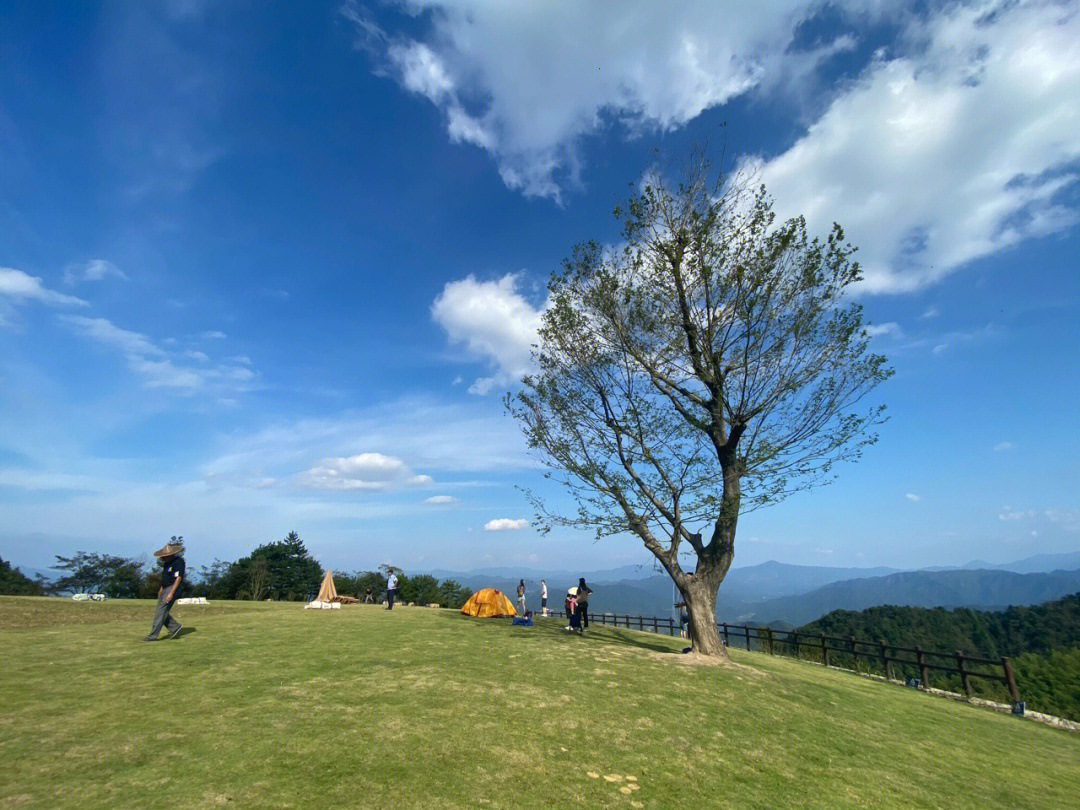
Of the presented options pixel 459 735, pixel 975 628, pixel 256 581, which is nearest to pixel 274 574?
pixel 256 581

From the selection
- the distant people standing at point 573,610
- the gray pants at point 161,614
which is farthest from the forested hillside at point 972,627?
the gray pants at point 161,614

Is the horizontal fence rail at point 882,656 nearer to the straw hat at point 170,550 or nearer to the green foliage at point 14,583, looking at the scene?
the straw hat at point 170,550

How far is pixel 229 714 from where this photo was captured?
21.8 feet

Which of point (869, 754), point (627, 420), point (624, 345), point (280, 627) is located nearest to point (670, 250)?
point (624, 345)

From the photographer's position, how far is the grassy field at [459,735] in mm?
5043

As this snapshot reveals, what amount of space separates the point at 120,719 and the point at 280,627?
902 centimetres

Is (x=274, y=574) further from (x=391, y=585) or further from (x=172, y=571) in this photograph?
(x=172, y=571)

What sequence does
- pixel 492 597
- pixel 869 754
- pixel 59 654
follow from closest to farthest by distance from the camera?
pixel 869 754 → pixel 59 654 → pixel 492 597

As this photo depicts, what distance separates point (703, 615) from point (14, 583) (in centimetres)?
6177

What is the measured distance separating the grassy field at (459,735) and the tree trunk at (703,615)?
1822 millimetres

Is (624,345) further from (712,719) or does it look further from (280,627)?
(280,627)

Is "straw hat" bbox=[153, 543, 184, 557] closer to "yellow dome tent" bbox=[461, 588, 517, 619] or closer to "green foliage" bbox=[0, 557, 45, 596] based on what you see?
"yellow dome tent" bbox=[461, 588, 517, 619]

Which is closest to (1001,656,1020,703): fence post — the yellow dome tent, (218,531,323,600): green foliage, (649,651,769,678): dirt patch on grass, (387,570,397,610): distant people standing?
(649,651,769,678): dirt patch on grass

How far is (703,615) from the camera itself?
1385 centimetres
